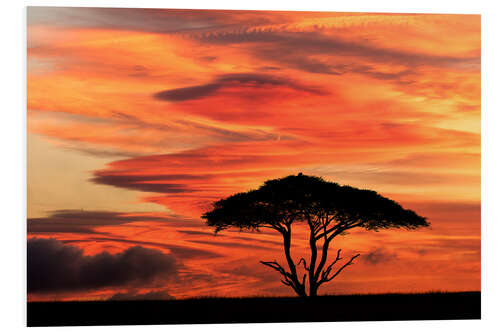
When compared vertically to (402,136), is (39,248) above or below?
below

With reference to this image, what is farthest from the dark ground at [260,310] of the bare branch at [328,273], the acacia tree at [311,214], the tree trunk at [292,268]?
the acacia tree at [311,214]

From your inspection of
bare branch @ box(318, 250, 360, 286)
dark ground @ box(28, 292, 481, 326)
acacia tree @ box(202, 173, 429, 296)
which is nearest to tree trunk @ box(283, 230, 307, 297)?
acacia tree @ box(202, 173, 429, 296)

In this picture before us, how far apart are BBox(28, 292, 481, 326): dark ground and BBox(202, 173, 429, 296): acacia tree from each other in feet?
1.49

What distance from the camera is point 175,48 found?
14.2 meters

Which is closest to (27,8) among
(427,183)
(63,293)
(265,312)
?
(63,293)

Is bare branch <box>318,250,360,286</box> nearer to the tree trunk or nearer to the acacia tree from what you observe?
the acacia tree

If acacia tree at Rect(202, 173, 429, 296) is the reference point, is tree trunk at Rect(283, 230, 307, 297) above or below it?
below

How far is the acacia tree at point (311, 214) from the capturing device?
1424 centimetres

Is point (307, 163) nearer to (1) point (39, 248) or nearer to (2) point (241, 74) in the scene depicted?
(2) point (241, 74)

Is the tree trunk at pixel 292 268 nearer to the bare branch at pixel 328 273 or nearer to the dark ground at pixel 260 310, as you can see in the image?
the dark ground at pixel 260 310

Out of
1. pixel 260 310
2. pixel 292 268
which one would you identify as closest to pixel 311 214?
pixel 292 268

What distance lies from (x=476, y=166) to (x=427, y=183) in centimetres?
95

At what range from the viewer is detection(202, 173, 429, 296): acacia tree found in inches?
561

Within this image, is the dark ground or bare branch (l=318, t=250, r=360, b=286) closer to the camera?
the dark ground
